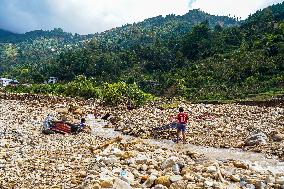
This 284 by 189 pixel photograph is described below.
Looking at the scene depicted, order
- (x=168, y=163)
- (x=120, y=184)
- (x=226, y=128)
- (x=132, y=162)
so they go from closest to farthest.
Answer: (x=120, y=184) < (x=168, y=163) < (x=132, y=162) < (x=226, y=128)

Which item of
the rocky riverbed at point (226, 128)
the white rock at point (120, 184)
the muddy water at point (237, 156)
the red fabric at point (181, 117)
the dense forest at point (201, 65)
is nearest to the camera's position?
the white rock at point (120, 184)

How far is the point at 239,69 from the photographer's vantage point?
78438 mm

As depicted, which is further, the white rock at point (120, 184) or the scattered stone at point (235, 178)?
the scattered stone at point (235, 178)

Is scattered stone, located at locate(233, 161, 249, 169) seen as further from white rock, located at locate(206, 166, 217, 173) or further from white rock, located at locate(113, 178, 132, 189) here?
white rock, located at locate(113, 178, 132, 189)

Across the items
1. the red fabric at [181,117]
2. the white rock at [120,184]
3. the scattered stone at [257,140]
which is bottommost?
the white rock at [120,184]

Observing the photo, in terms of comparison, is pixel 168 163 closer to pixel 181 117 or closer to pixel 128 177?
pixel 128 177

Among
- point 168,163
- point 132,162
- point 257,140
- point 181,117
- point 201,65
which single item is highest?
point 201,65

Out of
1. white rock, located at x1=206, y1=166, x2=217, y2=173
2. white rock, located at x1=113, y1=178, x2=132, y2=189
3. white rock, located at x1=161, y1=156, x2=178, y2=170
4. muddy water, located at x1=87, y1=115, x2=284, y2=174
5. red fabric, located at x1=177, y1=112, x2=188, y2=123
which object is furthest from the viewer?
red fabric, located at x1=177, y1=112, x2=188, y2=123

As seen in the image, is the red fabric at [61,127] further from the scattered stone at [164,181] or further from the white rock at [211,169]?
the white rock at [211,169]

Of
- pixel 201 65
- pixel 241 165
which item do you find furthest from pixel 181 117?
pixel 201 65

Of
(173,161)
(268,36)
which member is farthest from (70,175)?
(268,36)

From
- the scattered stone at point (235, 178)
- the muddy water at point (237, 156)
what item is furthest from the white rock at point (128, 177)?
the muddy water at point (237, 156)

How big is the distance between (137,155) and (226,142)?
7.98 metres

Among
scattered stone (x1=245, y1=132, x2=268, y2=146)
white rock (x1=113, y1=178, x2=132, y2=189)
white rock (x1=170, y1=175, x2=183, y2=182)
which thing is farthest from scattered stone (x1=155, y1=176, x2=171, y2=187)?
scattered stone (x1=245, y1=132, x2=268, y2=146)
